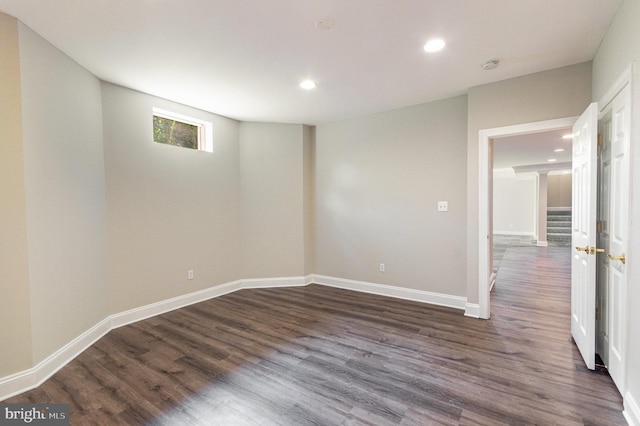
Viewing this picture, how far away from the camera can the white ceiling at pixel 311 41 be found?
1955 mm

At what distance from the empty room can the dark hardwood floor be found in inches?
0.9

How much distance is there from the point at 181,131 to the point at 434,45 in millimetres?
3291

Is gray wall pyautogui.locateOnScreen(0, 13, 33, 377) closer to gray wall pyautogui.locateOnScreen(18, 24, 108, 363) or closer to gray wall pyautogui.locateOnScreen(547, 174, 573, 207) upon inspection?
gray wall pyautogui.locateOnScreen(18, 24, 108, 363)

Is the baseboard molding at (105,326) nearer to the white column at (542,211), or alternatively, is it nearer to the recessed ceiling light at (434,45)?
the recessed ceiling light at (434,45)

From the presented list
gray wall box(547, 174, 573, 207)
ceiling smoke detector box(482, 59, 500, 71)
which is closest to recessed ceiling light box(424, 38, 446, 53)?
ceiling smoke detector box(482, 59, 500, 71)

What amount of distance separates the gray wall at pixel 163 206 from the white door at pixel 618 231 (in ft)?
14.1

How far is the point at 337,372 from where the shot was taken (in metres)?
2.29

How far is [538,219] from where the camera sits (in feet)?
30.9

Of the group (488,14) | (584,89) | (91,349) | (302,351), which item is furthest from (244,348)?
(584,89)

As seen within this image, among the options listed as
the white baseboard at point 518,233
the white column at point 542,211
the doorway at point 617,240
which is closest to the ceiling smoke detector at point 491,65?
the doorway at point 617,240

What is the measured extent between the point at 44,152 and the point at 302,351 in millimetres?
2729

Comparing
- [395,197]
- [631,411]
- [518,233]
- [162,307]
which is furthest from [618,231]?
[518,233]

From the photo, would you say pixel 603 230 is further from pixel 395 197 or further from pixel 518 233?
pixel 518 233

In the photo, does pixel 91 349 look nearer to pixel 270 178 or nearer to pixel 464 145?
pixel 270 178
